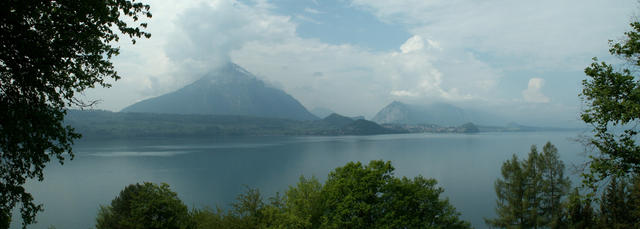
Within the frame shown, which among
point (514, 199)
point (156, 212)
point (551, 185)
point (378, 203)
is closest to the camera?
point (378, 203)

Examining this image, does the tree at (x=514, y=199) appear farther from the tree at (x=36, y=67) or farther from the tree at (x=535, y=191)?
the tree at (x=36, y=67)

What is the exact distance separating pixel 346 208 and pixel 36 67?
14.2 m

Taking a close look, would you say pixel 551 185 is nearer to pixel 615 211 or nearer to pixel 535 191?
pixel 535 191

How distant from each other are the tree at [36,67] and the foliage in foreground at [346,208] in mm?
12003

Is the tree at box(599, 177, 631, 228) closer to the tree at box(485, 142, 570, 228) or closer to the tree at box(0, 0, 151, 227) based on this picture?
the tree at box(485, 142, 570, 228)

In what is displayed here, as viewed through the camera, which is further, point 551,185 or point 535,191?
point 551,185

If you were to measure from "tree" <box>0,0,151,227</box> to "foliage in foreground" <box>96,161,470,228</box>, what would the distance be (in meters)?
12.0

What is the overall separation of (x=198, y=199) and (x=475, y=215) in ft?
132

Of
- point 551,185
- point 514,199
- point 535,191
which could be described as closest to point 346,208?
point 514,199

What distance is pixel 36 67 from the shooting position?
790 centimetres

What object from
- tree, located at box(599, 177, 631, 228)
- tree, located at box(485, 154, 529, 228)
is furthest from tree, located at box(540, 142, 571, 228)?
tree, located at box(599, 177, 631, 228)

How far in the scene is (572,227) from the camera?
21328 mm

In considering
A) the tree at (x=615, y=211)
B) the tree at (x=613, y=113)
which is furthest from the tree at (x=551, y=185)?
the tree at (x=613, y=113)

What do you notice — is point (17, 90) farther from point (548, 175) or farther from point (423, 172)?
point (423, 172)
